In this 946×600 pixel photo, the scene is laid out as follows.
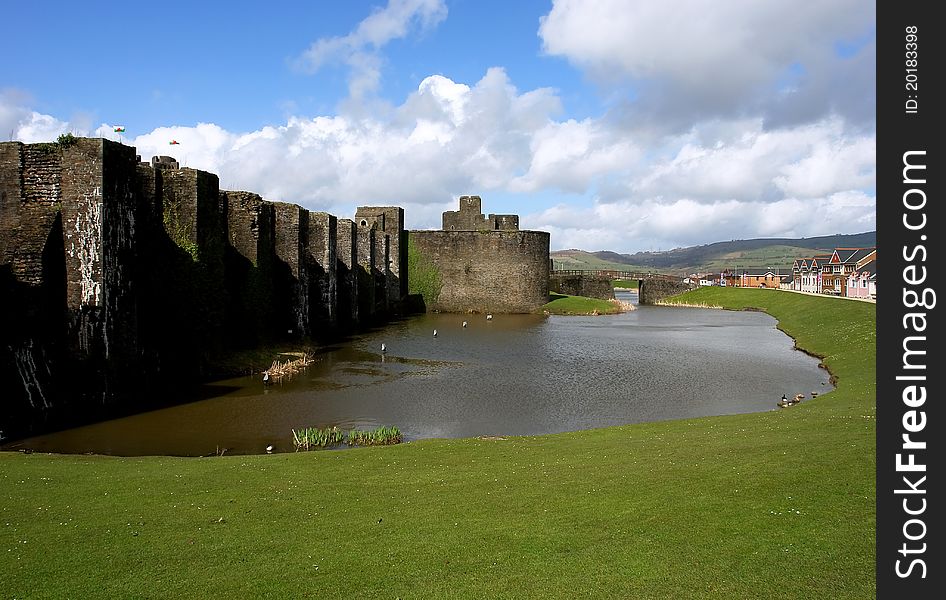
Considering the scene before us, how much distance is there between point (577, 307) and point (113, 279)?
45.7 meters

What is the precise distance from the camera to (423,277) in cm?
6147

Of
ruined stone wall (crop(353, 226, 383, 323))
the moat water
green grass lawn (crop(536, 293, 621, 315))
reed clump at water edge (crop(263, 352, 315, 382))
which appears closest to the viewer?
the moat water

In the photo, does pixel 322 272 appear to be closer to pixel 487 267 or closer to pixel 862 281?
pixel 487 267

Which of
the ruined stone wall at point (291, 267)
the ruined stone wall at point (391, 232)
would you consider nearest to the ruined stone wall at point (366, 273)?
the ruined stone wall at point (391, 232)

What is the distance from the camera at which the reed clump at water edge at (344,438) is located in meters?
15.7

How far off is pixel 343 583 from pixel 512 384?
16871mm

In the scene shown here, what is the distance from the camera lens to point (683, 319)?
55781 mm

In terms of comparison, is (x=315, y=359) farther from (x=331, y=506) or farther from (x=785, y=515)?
(x=785, y=515)

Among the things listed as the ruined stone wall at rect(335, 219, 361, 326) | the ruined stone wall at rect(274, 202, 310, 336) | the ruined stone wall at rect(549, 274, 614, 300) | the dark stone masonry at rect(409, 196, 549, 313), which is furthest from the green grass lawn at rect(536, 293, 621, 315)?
the ruined stone wall at rect(274, 202, 310, 336)

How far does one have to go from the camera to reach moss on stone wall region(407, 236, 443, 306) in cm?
6134

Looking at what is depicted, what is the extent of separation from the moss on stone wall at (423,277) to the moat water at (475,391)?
864 inches

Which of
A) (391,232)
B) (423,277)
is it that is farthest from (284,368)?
(423,277)

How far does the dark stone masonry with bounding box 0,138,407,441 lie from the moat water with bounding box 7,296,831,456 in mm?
1636

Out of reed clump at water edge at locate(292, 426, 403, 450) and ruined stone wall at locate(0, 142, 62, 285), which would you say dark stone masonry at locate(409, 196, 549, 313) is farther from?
reed clump at water edge at locate(292, 426, 403, 450)
